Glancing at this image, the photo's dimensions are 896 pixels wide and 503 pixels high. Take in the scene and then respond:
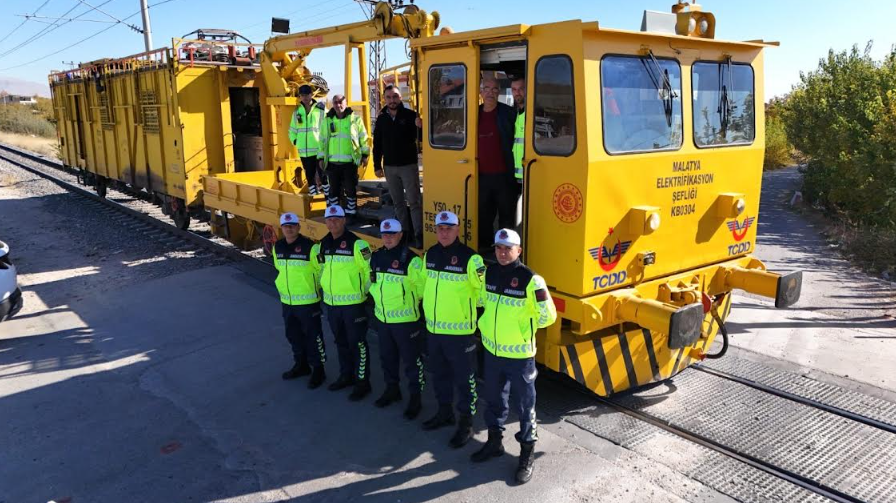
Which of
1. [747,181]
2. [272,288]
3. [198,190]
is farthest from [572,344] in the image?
[198,190]

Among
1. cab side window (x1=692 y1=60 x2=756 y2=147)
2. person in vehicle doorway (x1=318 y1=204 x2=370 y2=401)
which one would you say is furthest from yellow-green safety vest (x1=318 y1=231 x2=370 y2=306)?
cab side window (x1=692 y1=60 x2=756 y2=147)

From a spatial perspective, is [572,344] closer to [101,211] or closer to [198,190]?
[198,190]

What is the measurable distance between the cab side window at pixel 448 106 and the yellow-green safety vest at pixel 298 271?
61.4 inches

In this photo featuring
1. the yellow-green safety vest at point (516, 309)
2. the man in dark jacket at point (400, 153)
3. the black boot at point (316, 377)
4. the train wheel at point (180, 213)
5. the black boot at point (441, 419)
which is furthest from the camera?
the train wheel at point (180, 213)

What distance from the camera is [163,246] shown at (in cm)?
1200

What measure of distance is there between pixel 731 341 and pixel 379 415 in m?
4.09

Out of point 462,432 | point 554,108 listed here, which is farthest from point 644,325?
point 554,108

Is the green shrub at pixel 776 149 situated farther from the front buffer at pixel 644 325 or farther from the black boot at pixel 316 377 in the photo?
the black boot at pixel 316 377

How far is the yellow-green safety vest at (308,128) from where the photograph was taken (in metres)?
8.65

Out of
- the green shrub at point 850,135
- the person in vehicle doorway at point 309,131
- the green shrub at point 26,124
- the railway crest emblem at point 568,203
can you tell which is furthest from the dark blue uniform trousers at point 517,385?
the green shrub at point 26,124

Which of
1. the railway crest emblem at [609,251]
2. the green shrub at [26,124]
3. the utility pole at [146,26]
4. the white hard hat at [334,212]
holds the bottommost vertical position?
the railway crest emblem at [609,251]

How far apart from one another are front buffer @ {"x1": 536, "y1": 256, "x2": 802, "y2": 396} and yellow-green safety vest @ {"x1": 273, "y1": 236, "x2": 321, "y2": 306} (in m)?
2.22

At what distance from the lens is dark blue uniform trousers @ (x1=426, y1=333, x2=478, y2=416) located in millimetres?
4852

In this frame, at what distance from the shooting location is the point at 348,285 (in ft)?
18.5
